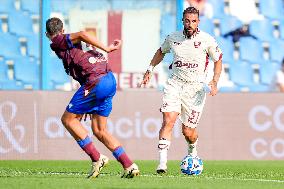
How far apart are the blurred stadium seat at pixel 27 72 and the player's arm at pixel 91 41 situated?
11.8m

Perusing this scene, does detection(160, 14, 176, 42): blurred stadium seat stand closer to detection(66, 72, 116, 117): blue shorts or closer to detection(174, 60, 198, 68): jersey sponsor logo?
detection(174, 60, 198, 68): jersey sponsor logo

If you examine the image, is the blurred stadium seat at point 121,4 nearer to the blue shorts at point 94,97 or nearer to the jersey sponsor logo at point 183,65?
the jersey sponsor logo at point 183,65

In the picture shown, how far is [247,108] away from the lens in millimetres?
17469

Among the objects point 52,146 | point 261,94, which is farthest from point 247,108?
point 52,146

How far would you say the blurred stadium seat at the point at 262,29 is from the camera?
23484 millimetres

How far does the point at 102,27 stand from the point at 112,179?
42.4ft

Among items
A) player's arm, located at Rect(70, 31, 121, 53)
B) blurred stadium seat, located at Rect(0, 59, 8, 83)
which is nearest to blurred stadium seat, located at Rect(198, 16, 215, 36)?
blurred stadium seat, located at Rect(0, 59, 8, 83)

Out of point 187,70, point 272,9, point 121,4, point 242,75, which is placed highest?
point 121,4

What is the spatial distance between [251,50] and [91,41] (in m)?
13.6

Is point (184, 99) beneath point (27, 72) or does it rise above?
beneath

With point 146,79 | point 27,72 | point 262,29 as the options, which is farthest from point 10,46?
point 146,79

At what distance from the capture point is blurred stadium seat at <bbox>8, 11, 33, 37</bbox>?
23031 millimetres

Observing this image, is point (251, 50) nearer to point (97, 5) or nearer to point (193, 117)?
point (97, 5)

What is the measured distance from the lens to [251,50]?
23453 mm
